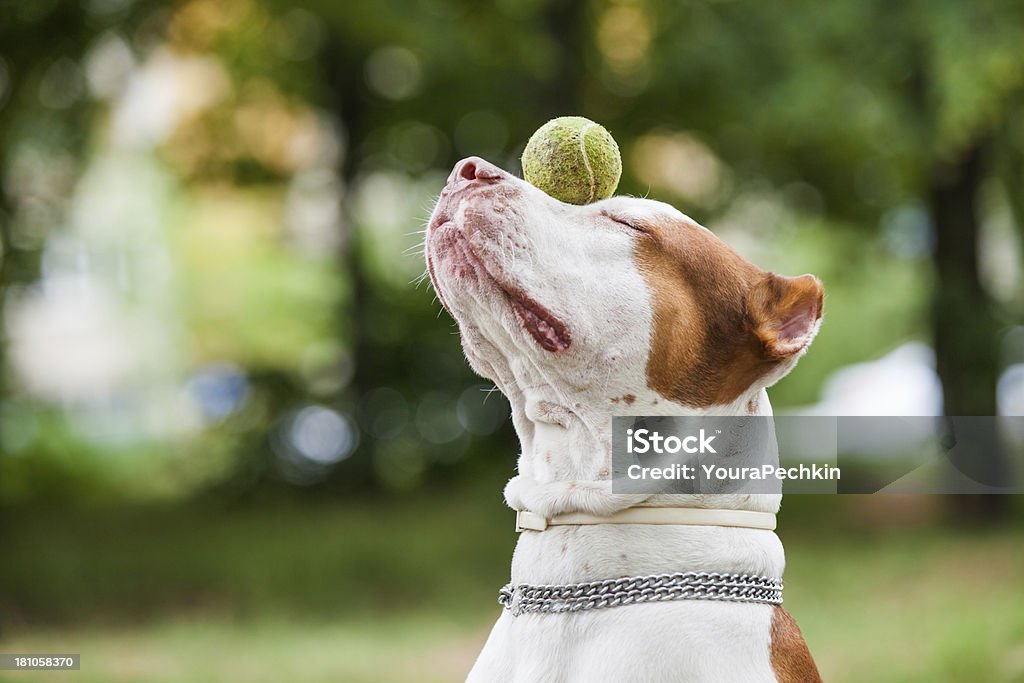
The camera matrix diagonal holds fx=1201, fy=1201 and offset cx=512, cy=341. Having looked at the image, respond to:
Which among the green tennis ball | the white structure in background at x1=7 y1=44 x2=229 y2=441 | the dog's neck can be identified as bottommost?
the dog's neck

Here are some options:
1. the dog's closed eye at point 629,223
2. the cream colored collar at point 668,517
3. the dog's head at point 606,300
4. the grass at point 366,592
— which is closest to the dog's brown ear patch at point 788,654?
the cream colored collar at point 668,517

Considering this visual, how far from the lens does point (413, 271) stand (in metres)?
13.4

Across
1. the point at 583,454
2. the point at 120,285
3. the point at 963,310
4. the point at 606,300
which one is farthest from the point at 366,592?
the point at 120,285

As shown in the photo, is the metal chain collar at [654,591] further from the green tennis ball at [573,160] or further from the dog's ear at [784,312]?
the green tennis ball at [573,160]

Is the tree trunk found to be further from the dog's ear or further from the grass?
the dog's ear

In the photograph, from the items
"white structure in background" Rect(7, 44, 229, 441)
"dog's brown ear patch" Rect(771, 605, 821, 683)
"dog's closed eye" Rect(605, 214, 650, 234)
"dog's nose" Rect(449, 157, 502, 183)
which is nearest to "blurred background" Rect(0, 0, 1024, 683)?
"white structure in background" Rect(7, 44, 229, 441)

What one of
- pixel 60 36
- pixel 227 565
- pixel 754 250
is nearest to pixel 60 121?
pixel 60 36

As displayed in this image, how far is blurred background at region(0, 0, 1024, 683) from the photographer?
8.23 metres

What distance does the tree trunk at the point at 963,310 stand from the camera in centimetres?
1064

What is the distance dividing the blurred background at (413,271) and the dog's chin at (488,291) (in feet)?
13.8

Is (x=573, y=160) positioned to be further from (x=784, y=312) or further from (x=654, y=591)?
(x=654, y=591)

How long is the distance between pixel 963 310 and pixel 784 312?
8.89m

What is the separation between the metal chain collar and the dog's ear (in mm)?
478

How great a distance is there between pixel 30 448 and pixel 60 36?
18.5 feet
